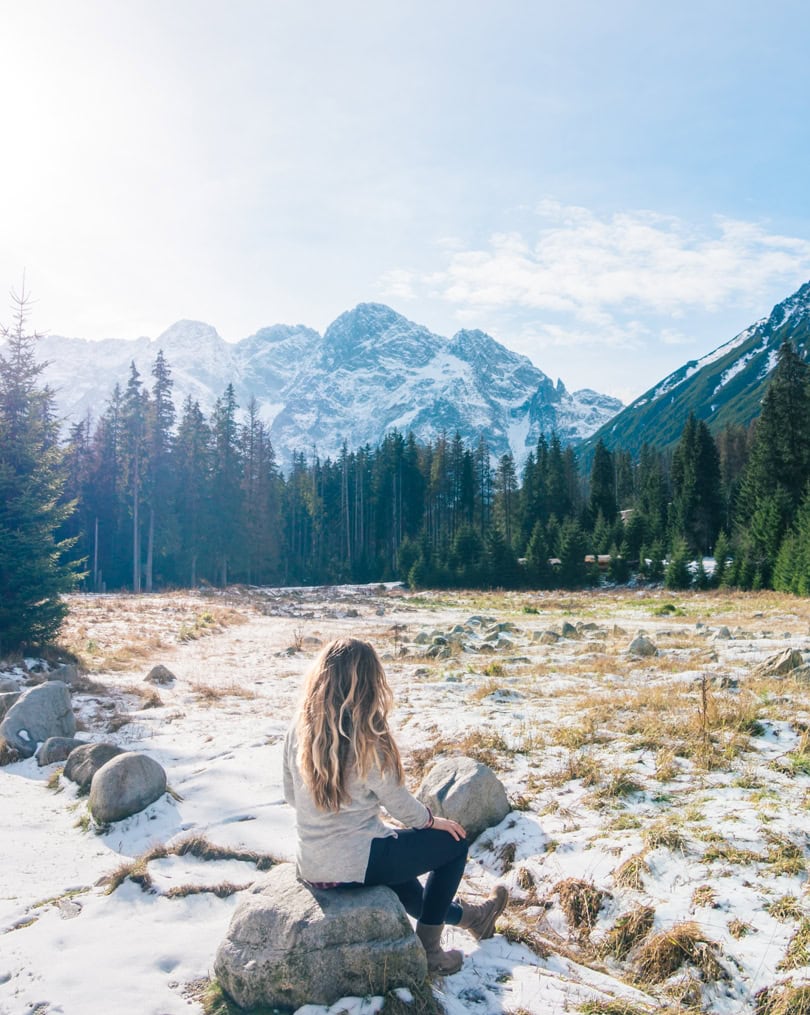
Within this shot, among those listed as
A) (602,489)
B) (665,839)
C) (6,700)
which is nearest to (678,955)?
(665,839)

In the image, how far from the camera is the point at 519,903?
4793mm

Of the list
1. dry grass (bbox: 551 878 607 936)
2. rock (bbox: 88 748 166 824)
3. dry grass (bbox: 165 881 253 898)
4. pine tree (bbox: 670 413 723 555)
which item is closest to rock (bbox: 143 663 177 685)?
rock (bbox: 88 748 166 824)

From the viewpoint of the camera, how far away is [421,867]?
3.66m

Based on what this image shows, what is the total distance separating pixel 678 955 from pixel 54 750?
7.38 meters

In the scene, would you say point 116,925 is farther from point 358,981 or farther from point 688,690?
point 688,690

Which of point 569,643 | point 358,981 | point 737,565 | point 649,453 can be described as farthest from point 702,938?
point 649,453

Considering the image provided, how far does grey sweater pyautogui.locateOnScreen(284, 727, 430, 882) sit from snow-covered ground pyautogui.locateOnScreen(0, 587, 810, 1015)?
0.63 metres

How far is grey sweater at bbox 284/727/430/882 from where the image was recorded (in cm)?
354

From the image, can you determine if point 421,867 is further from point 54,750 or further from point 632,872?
point 54,750

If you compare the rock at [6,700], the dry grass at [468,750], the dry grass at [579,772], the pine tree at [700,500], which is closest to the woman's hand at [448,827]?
the dry grass at [579,772]

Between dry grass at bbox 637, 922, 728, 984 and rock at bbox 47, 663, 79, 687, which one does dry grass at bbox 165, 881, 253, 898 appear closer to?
dry grass at bbox 637, 922, 728, 984

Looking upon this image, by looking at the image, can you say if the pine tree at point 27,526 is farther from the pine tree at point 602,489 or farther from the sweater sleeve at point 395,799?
the pine tree at point 602,489

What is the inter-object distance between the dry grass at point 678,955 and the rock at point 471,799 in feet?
6.37

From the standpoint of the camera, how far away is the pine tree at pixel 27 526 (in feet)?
44.9
